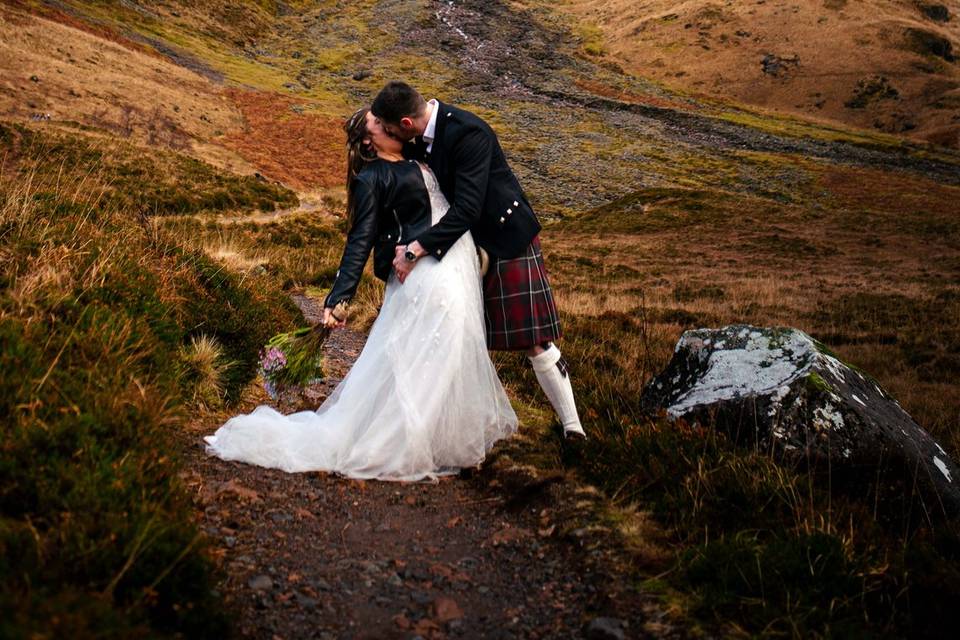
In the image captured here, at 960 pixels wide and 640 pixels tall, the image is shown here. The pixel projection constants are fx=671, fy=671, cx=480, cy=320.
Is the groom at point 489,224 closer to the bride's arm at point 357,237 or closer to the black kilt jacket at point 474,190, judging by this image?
the black kilt jacket at point 474,190

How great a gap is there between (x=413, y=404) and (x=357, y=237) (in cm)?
122

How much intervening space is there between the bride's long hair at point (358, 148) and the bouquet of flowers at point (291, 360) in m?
1.07

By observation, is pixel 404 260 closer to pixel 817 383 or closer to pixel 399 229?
pixel 399 229

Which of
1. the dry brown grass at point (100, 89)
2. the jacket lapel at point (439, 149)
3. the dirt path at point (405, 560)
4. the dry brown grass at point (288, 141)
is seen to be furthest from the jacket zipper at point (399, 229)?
the dry brown grass at point (288, 141)

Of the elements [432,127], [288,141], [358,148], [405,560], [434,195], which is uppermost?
[432,127]

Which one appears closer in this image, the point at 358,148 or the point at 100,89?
the point at 358,148

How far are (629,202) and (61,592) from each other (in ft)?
166

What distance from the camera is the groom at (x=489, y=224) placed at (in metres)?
4.53

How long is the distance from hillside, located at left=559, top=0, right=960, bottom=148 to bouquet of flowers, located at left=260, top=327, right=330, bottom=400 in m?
95.0

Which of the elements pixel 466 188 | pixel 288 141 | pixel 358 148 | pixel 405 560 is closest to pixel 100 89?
pixel 288 141

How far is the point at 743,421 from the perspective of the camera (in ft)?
16.9

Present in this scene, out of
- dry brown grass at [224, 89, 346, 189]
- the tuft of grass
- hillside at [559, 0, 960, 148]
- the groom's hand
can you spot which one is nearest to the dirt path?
the tuft of grass

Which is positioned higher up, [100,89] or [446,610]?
[446,610]

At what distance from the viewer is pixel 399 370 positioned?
15.5ft
